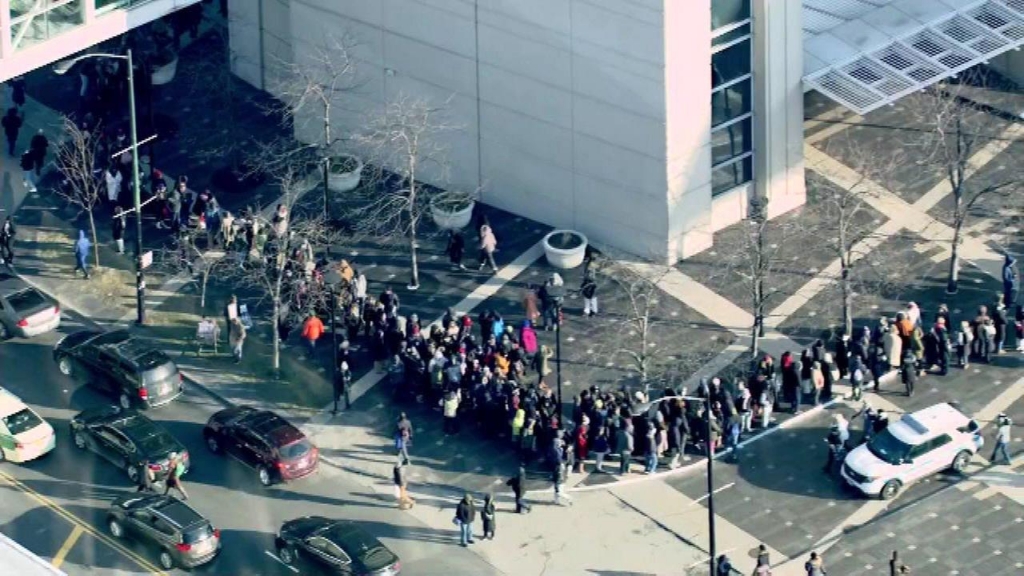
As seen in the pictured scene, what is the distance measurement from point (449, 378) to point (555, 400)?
271cm

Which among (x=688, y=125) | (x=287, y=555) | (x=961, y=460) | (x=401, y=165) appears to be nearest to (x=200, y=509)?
(x=287, y=555)

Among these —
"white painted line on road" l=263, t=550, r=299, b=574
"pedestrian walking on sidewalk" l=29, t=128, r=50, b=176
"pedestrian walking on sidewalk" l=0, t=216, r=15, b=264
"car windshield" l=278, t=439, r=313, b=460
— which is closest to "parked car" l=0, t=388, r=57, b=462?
"car windshield" l=278, t=439, r=313, b=460

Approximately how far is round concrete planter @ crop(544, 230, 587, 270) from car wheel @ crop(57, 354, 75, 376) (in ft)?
43.7

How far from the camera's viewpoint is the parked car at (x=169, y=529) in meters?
60.7

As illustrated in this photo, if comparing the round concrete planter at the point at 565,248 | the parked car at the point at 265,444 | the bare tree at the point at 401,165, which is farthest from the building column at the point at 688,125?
the parked car at the point at 265,444

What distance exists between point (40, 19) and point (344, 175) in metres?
10.9

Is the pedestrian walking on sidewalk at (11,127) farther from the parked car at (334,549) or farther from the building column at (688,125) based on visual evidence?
the parked car at (334,549)

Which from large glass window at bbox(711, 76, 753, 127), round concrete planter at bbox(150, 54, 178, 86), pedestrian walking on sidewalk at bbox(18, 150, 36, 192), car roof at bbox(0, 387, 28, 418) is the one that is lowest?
car roof at bbox(0, 387, 28, 418)

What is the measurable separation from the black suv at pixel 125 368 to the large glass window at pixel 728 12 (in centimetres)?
1722

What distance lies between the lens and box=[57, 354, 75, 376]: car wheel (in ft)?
226

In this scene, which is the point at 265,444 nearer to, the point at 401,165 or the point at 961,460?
the point at 401,165

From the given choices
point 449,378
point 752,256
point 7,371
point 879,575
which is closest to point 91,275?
point 7,371

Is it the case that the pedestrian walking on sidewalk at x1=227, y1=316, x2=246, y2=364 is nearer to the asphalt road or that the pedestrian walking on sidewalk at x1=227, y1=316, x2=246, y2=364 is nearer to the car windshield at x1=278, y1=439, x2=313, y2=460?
the asphalt road

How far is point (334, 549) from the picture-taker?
197 ft
